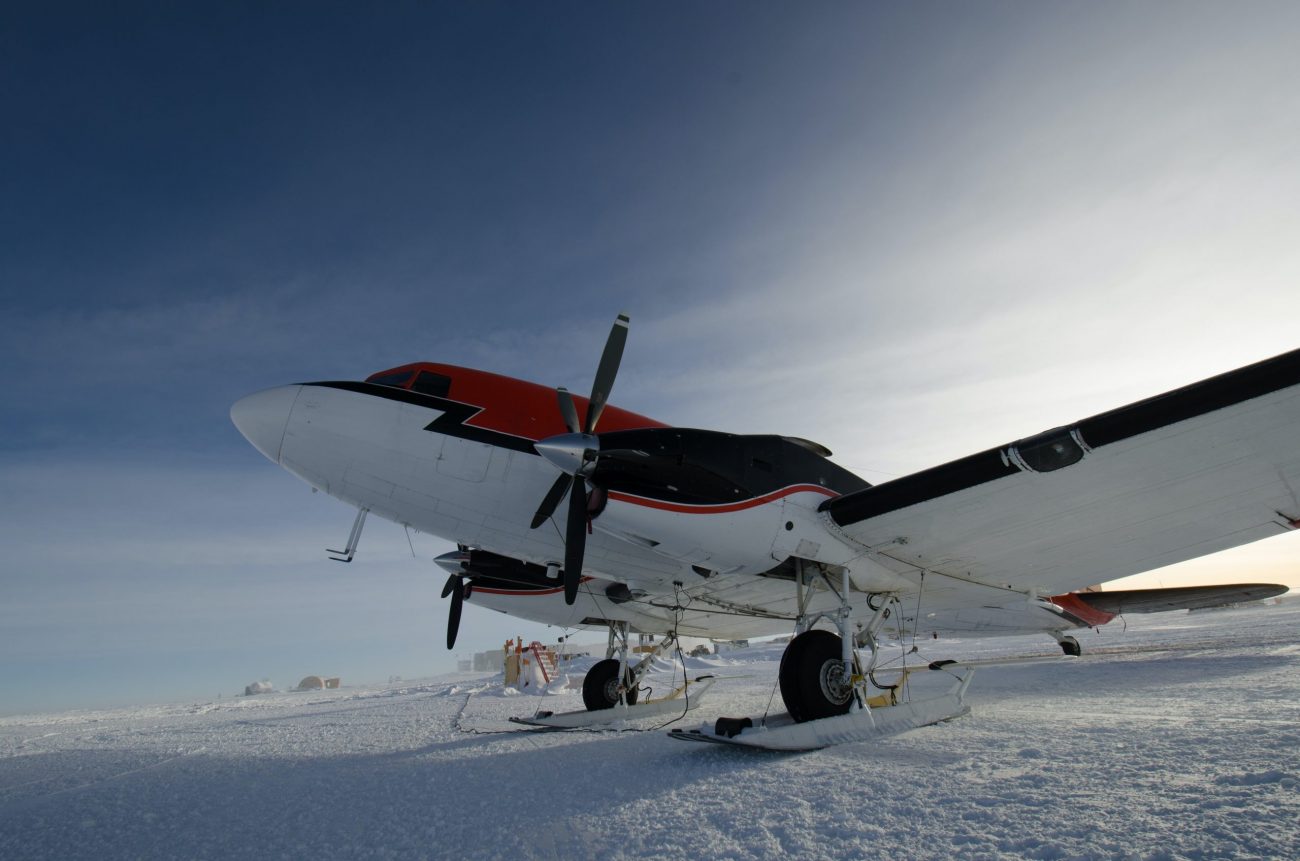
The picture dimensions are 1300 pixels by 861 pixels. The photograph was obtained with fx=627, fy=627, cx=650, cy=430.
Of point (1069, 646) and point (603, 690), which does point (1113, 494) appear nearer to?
point (603, 690)

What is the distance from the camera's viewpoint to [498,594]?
16531mm

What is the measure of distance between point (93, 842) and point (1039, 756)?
8.69 meters

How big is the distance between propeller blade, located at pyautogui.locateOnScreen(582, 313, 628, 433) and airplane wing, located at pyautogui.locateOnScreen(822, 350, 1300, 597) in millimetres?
3833

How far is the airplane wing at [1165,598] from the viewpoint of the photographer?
17.1 meters

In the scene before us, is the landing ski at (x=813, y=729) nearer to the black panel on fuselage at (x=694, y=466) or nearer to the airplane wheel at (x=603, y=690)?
the black panel on fuselage at (x=694, y=466)

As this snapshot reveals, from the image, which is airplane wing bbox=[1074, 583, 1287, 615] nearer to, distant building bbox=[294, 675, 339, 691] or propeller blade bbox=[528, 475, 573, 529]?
propeller blade bbox=[528, 475, 573, 529]

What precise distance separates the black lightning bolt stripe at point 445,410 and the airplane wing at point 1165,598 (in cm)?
1628

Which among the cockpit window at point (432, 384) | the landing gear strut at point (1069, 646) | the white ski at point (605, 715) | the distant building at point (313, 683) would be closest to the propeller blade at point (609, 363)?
the cockpit window at point (432, 384)

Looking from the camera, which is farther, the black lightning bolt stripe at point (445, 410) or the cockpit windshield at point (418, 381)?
the cockpit windshield at point (418, 381)

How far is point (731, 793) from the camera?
5828mm

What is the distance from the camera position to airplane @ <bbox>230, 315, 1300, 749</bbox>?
7.64m

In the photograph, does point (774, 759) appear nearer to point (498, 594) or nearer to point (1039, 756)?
point (1039, 756)

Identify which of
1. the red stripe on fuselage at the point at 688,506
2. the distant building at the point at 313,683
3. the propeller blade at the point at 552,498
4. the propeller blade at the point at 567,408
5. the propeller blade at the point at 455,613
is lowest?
the distant building at the point at 313,683

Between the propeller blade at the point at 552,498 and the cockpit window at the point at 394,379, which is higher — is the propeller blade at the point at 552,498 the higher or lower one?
the lower one
